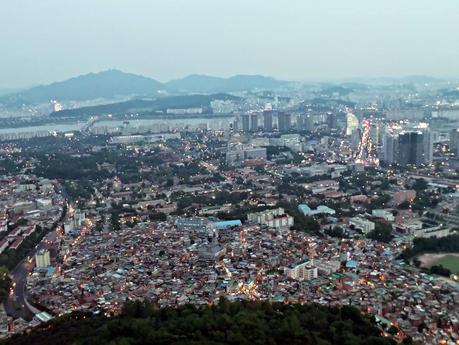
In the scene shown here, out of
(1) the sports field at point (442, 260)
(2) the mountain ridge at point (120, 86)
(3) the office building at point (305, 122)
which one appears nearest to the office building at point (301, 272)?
(1) the sports field at point (442, 260)

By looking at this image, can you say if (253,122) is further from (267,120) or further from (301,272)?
(301,272)

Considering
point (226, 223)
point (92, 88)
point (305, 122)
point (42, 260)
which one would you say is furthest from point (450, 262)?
point (92, 88)

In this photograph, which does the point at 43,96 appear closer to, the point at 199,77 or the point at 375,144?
the point at 199,77

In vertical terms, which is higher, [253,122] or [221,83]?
[221,83]

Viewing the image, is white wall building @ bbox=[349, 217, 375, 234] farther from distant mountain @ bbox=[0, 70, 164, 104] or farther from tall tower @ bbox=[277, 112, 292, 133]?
distant mountain @ bbox=[0, 70, 164, 104]

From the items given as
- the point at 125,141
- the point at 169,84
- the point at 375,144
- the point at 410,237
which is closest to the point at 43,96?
the point at 169,84
